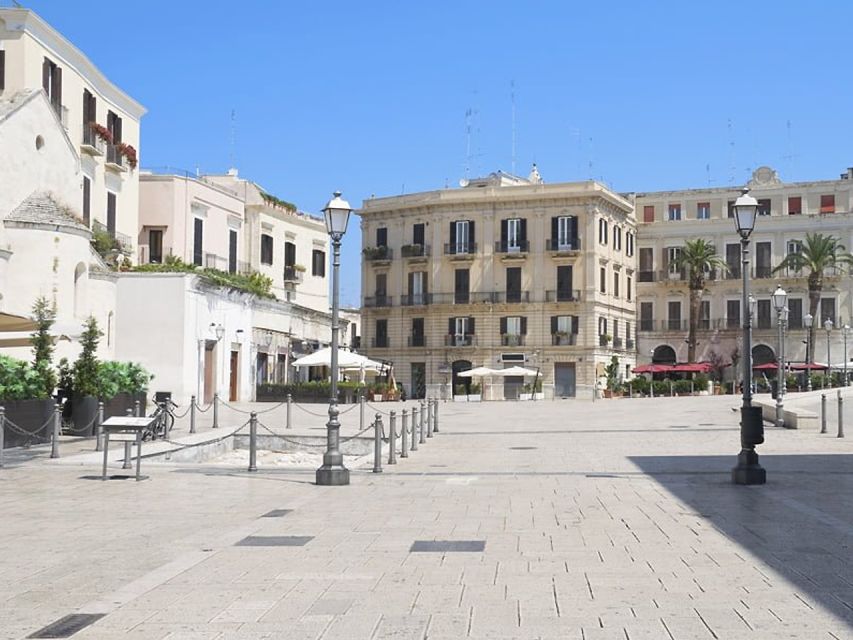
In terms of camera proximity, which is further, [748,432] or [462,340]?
[462,340]

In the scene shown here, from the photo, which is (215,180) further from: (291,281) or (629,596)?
(629,596)

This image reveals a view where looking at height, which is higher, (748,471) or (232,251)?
(232,251)

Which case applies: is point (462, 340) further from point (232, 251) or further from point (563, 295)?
point (232, 251)

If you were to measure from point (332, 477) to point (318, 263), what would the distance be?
48.0 m

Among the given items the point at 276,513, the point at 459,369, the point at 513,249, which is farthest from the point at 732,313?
the point at 276,513

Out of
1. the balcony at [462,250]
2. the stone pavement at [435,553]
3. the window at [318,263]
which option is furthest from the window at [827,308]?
the stone pavement at [435,553]

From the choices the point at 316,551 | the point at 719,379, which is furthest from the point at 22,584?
the point at 719,379

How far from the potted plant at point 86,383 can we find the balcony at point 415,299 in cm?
5302

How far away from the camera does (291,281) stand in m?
60.4

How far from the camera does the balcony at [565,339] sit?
73.1 meters

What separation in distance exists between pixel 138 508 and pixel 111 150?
3171 centimetres

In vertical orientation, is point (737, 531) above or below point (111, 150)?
below

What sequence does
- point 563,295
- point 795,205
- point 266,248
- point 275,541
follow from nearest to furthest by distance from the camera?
point 275,541 < point 266,248 < point 563,295 < point 795,205

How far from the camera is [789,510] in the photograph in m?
13.1
